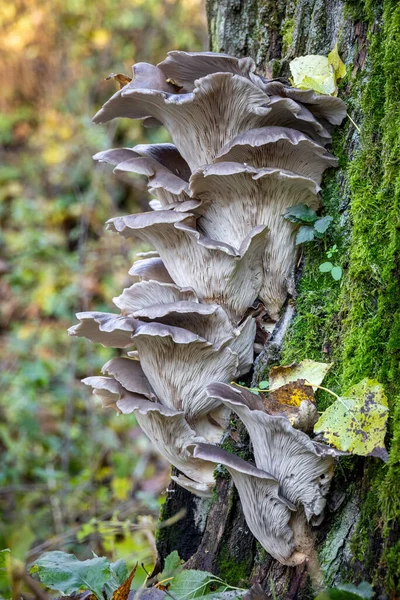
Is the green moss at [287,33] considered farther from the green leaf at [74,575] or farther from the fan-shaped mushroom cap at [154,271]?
the green leaf at [74,575]

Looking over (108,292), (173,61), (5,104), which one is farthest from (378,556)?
(5,104)

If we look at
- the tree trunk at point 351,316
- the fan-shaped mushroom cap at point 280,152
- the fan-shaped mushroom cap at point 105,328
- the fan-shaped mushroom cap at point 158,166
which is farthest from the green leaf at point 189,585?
the fan-shaped mushroom cap at point 280,152

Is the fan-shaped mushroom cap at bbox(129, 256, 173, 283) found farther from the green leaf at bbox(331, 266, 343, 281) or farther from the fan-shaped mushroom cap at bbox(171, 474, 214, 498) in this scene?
the fan-shaped mushroom cap at bbox(171, 474, 214, 498)

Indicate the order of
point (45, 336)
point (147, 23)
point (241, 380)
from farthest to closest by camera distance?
point (147, 23), point (45, 336), point (241, 380)

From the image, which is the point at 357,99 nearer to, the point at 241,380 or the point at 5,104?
Result: the point at 241,380

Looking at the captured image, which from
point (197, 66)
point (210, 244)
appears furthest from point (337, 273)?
point (197, 66)
